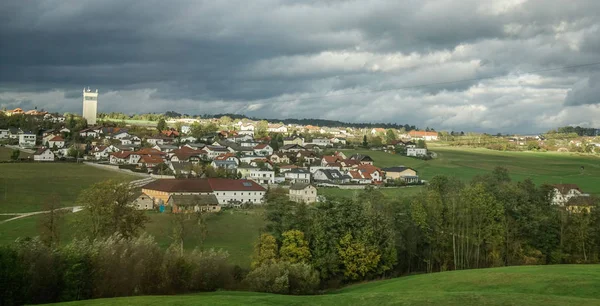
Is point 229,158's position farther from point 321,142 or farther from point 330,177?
point 321,142

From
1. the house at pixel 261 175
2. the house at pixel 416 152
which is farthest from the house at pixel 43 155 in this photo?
the house at pixel 416 152

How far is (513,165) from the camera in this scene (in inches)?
3787

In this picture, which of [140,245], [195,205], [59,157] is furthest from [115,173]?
[140,245]

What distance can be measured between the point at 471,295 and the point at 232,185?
5116 centimetres

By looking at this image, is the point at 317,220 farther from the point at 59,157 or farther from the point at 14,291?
the point at 59,157

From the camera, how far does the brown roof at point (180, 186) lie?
61.2 m

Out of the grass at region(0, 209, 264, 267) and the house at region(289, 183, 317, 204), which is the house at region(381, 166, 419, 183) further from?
the grass at region(0, 209, 264, 267)

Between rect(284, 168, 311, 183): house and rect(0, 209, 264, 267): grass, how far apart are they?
105ft

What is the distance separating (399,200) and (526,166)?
62.1 meters

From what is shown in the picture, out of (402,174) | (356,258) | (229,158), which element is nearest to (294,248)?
(356,258)

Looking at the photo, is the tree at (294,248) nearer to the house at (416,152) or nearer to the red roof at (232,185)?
the red roof at (232,185)

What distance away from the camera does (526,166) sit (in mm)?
95562

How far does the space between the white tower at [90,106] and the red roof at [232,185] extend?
291 ft

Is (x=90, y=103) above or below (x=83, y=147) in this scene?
above
